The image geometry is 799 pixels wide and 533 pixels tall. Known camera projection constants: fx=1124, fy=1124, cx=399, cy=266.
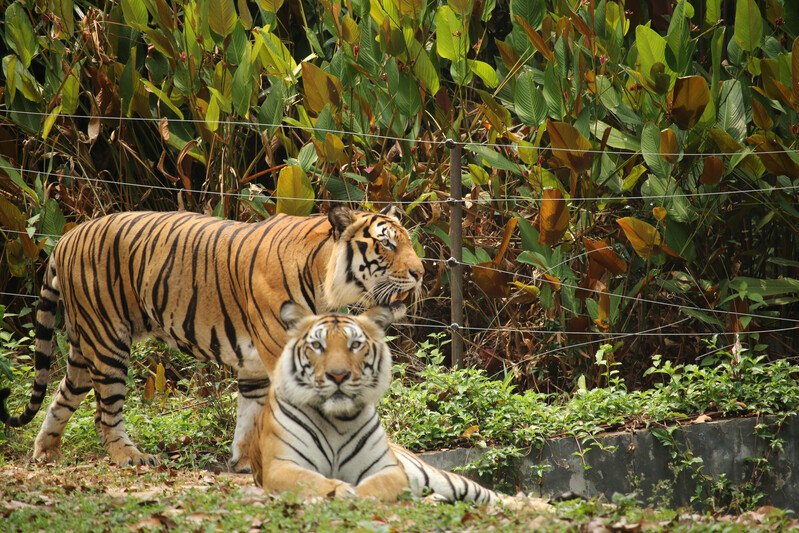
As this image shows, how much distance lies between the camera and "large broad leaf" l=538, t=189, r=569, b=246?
7.18m

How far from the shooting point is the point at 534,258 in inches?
284

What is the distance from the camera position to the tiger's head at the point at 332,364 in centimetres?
501

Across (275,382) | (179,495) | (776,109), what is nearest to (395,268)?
(275,382)

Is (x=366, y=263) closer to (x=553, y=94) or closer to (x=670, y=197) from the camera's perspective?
(x=553, y=94)

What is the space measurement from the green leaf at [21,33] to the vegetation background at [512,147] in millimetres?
28

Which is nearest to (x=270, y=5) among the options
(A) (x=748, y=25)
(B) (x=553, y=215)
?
(B) (x=553, y=215)

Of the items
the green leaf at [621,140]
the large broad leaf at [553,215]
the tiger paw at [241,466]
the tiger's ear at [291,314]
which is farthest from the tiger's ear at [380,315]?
the green leaf at [621,140]

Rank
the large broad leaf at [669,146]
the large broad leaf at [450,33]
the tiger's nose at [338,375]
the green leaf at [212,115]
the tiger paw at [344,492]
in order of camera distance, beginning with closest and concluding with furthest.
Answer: the tiger paw at [344,492]
the tiger's nose at [338,375]
the large broad leaf at [669,146]
the large broad leaf at [450,33]
the green leaf at [212,115]

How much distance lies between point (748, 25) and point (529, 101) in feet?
4.72

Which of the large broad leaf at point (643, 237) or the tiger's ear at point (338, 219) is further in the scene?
the large broad leaf at point (643, 237)

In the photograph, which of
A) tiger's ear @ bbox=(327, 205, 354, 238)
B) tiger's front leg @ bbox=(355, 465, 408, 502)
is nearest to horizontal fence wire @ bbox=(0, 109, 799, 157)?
tiger's ear @ bbox=(327, 205, 354, 238)

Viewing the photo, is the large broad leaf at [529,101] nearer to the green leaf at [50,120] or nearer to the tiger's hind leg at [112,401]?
the tiger's hind leg at [112,401]

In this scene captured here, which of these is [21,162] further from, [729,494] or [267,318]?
[729,494]

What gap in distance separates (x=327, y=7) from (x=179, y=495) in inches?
165
